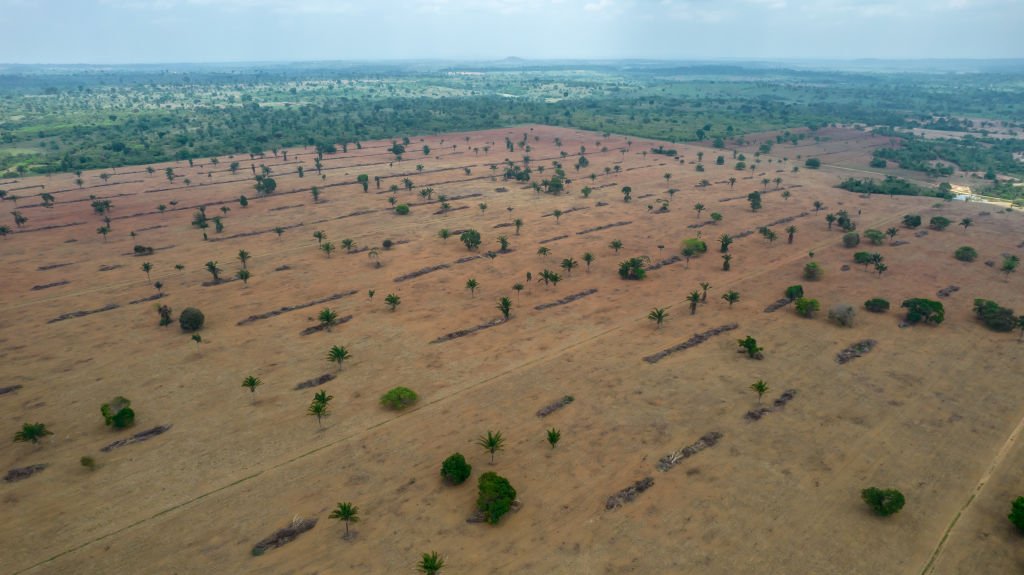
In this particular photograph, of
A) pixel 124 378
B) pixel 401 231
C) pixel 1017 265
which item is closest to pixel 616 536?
pixel 124 378

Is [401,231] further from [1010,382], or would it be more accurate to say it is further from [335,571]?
[1010,382]

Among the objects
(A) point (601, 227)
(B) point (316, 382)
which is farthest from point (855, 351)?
(B) point (316, 382)

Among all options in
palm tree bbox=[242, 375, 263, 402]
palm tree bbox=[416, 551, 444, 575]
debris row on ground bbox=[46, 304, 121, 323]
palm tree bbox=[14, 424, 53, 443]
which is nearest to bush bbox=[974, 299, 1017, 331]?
palm tree bbox=[416, 551, 444, 575]

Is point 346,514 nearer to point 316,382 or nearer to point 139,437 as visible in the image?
point 316,382

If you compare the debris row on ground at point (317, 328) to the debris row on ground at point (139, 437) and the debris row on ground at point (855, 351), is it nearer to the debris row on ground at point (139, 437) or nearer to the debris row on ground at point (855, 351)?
the debris row on ground at point (139, 437)

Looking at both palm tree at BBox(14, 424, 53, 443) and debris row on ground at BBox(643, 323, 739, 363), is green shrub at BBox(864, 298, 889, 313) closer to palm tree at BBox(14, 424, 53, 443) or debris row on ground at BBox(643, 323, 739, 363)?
debris row on ground at BBox(643, 323, 739, 363)

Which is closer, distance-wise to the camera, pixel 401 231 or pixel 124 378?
pixel 124 378

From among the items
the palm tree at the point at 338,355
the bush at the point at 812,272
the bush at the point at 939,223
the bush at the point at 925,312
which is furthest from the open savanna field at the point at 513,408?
the bush at the point at 939,223
